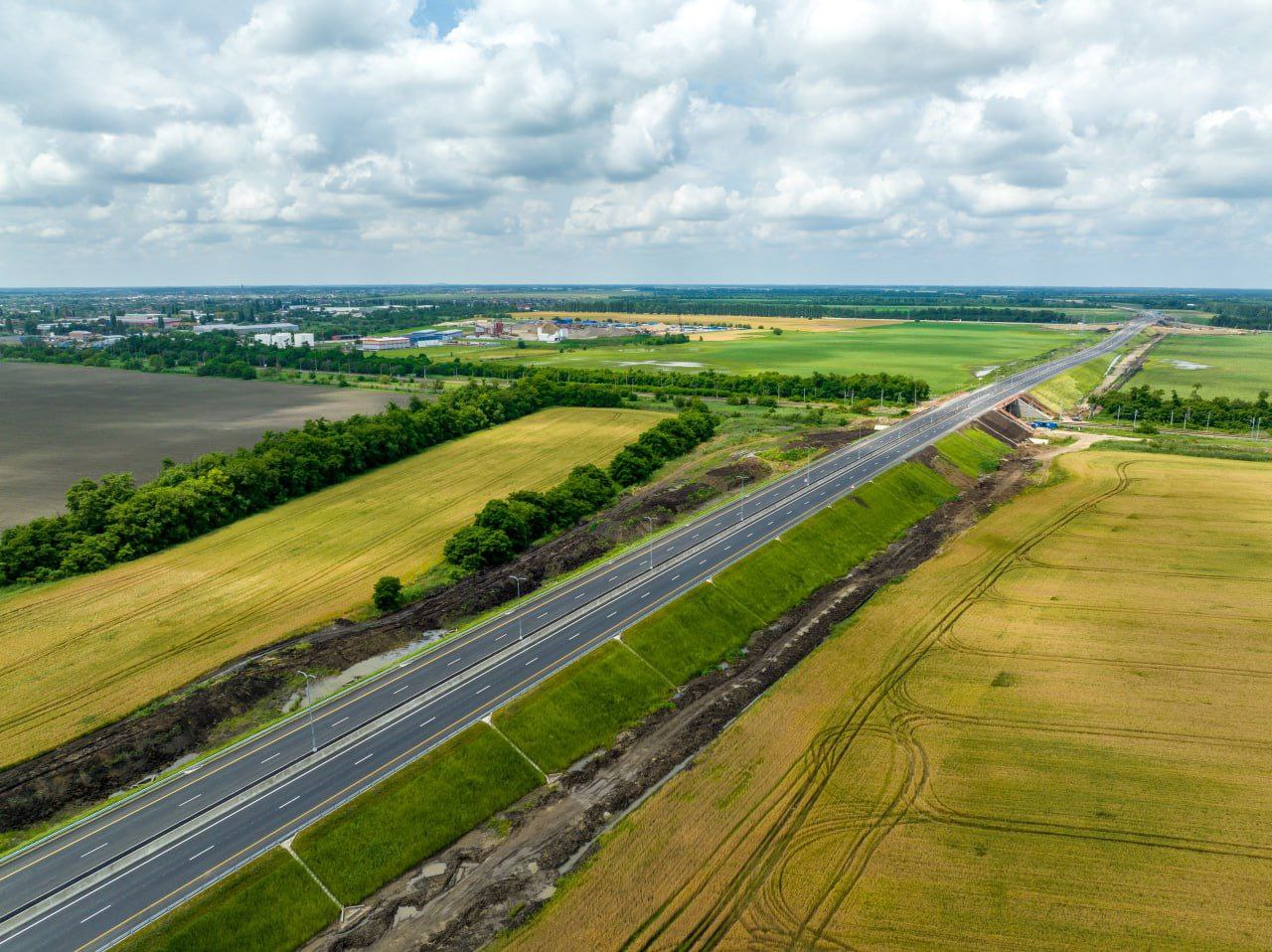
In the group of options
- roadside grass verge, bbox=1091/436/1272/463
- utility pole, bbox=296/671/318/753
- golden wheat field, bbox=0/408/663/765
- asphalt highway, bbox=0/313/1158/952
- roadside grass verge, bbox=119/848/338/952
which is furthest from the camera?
roadside grass verge, bbox=1091/436/1272/463

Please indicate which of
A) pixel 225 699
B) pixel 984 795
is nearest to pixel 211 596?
Answer: pixel 225 699

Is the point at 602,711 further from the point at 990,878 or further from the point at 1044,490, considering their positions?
the point at 1044,490

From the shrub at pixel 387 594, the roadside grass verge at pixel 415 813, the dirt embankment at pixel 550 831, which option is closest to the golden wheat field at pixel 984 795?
the dirt embankment at pixel 550 831

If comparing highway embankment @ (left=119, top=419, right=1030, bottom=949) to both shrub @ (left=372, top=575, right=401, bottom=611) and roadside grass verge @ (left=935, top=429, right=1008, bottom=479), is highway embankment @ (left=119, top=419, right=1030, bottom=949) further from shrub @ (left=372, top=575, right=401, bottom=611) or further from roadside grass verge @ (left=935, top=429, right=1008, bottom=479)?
roadside grass verge @ (left=935, top=429, right=1008, bottom=479)

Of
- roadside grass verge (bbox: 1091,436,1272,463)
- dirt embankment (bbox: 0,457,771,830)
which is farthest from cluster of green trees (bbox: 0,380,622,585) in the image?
roadside grass verge (bbox: 1091,436,1272,463)

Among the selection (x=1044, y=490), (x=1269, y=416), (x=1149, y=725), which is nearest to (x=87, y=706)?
(x=1149, y=725)
